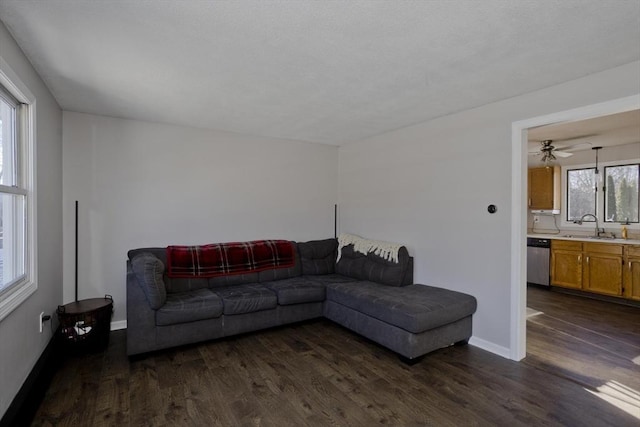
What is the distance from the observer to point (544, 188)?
586cm

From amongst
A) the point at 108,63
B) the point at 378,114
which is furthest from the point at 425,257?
the point at 108,63

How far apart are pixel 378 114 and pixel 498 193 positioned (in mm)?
1439

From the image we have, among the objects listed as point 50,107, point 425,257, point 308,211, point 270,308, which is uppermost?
point 50,107

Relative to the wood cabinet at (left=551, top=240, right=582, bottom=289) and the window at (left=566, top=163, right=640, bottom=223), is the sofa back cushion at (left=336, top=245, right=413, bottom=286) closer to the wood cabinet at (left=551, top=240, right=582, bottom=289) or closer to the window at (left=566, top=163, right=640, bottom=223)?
the wood cabinet at (left=551, top=240, right=582, bottom=289)

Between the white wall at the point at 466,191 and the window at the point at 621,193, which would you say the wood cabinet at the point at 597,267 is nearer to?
the window at the point at 621,193

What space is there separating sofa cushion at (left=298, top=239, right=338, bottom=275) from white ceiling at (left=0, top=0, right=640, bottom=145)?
1944 mm

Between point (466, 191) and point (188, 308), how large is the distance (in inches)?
116

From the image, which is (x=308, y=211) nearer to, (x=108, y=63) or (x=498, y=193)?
(x=498, y=193)

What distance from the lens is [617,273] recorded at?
461 cm

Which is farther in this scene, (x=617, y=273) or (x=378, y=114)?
(x=617, y=273)

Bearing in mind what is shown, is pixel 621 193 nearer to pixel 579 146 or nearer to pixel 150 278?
pixel 579 146

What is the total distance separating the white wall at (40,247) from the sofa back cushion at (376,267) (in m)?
3.08

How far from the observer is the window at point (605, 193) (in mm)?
4980

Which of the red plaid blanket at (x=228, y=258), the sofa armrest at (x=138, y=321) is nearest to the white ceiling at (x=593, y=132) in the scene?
the red plaid blanket at (x=228, y=258)
